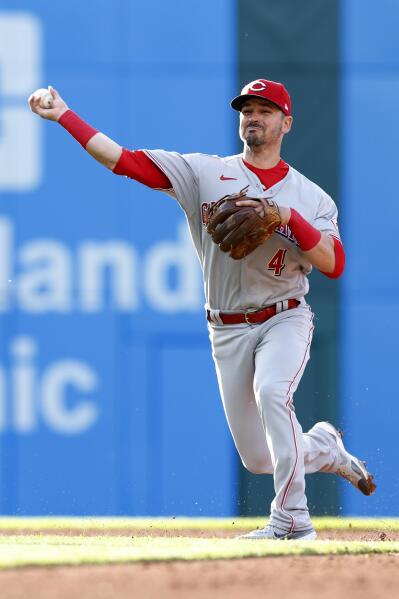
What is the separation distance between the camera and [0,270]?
6172 millimetres

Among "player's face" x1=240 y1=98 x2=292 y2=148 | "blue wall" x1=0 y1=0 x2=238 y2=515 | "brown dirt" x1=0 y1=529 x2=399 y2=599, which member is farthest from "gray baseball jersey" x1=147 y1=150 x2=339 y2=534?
"blue wall" x1=0 y1=0 x2=238 y2=515

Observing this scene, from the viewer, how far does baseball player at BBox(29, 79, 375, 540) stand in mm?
4328

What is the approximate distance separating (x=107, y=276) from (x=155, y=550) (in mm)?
2572

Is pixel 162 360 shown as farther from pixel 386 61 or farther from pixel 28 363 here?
pixel 386 61

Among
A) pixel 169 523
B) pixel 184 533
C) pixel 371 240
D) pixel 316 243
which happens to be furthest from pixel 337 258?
pixel 169 523

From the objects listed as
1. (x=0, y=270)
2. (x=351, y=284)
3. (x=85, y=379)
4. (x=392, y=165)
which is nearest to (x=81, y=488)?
(x=85, y=379)

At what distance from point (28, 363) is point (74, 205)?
731 mm

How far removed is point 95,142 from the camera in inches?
170

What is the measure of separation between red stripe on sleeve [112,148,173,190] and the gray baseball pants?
510 mm

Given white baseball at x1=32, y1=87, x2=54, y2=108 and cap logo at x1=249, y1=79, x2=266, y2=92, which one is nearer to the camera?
white baseball at x1=32, y1=87, x2=54, y2=108

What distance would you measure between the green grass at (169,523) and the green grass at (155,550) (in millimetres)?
1635

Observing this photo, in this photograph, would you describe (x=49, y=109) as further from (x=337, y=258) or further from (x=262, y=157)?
(x=337, y=258)

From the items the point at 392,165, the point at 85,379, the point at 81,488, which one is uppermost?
the point at 392,165

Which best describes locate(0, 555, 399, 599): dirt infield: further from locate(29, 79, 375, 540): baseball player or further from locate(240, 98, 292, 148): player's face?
locate(240, 98, 292, 148): player's face
